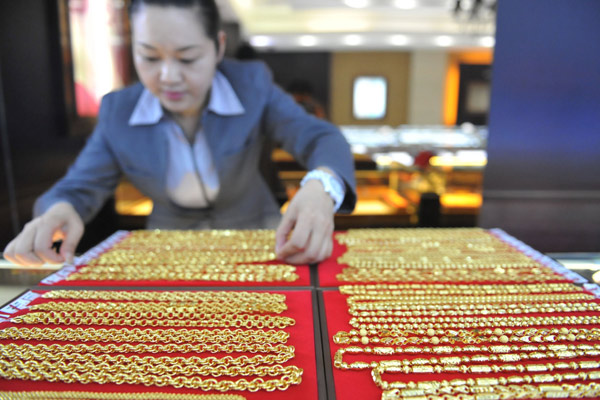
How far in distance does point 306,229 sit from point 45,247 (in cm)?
65

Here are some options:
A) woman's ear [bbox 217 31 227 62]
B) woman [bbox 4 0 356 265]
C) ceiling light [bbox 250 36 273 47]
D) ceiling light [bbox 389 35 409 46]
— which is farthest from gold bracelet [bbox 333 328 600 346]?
ceiling light [bbox 389 35 409 46]

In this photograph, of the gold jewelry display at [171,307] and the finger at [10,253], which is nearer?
the gold jewelry display at [171,307]

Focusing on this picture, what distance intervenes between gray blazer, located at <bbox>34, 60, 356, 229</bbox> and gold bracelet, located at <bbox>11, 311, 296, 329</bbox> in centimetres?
66

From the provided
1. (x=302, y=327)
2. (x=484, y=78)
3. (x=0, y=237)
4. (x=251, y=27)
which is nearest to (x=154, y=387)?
(x=302, y=327)

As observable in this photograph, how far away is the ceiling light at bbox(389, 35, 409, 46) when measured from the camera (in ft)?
12.4

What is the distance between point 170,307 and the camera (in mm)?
776

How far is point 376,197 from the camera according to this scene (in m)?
3.13

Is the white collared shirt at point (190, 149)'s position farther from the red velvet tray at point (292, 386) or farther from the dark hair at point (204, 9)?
the red velvet tray at point (292, 386)

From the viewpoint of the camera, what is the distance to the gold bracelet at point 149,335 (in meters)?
0.65

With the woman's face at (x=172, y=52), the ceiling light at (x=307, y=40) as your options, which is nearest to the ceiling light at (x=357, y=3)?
the ceiling light at (x=307, y=40)

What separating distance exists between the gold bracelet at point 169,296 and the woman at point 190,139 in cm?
26

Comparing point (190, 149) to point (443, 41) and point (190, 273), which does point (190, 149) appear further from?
point (443, 41)

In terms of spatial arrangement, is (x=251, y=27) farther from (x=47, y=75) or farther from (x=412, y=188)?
(x=412, y=188)

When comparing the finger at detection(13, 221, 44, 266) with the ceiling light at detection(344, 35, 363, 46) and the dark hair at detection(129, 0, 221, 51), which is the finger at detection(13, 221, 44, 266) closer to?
the dark hair at detection(129, 0, 221, 51)
